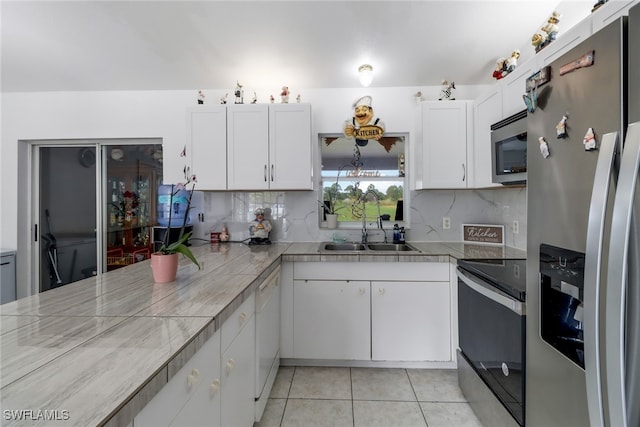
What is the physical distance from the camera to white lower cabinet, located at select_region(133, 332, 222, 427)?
0.66 metres

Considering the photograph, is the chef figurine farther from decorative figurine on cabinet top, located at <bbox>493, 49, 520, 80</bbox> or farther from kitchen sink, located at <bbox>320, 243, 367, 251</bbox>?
decorative figurine on cabinet top, located at <bbox>493, 49, 520, 80</bbox>

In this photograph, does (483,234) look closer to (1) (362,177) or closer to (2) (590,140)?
(1) (362,177)

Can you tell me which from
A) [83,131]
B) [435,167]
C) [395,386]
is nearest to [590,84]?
[435,167]

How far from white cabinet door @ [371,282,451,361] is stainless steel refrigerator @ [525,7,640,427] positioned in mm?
932

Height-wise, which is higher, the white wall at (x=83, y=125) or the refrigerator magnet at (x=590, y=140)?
the white wall at (x=83, y=125)

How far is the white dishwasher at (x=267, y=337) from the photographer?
154 cm

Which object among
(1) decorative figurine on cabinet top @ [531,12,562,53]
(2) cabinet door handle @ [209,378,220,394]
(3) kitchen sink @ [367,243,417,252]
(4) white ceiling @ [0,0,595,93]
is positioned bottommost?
(2) cabinet door handle @ [209,378,220,394]

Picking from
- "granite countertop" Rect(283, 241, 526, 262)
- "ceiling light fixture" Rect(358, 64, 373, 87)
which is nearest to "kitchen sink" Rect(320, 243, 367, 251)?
"granite countertop" Rect(283, 241, 526, 262)

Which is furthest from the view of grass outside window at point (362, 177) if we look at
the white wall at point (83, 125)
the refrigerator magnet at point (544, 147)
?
the refrigerator magnet at point (544, 147)

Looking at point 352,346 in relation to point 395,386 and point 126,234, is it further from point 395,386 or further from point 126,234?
point 126,234

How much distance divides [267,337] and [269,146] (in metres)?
1.52

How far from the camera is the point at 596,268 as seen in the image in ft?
2.40

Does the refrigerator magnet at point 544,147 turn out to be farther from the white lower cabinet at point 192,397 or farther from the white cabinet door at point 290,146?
the white cabinet door at point 290,146

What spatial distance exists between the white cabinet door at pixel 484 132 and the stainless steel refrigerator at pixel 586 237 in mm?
1017
